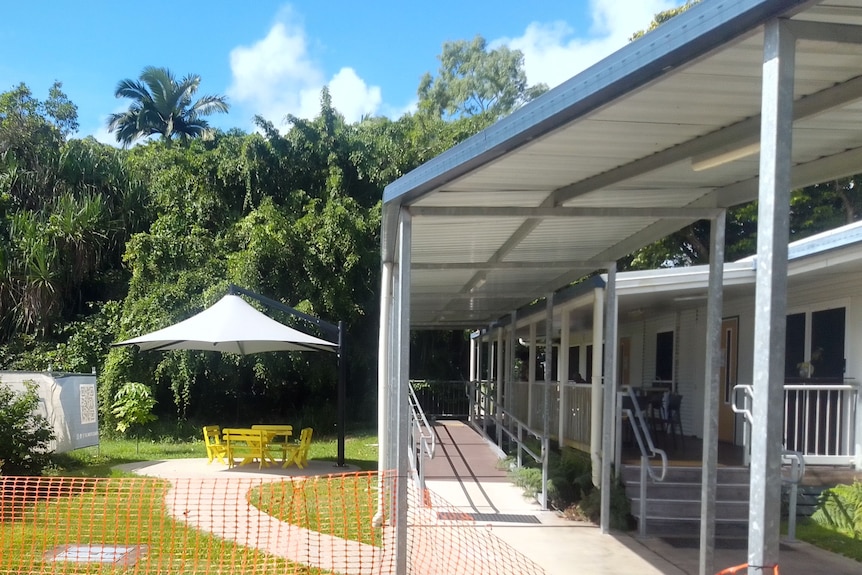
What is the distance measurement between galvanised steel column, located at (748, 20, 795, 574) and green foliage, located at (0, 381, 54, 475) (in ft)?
30.6

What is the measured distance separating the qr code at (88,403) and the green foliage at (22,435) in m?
1.83

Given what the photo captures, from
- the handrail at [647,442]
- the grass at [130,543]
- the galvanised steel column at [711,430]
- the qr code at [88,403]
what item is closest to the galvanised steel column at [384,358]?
the grass at [130,543]

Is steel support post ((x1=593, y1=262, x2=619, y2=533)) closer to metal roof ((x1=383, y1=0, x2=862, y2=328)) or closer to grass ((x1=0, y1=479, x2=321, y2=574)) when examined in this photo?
metal roof ((x1=383, y1=0, x2=862, y2=328))

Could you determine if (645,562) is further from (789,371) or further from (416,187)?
(789,371)

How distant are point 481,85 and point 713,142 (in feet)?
116

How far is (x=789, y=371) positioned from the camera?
11320 millimetres

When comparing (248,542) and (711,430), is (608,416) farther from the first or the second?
(248,542)

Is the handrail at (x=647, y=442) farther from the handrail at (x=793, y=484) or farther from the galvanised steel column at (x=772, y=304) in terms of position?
the galvanised steel column at (x=772, y=304)

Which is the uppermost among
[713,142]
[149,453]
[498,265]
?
[713,142]

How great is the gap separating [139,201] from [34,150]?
395 cm

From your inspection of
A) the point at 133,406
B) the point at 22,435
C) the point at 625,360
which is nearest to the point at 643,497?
the point at 22,435

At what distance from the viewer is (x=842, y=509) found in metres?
8.32

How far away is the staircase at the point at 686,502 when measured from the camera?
8.09 meters

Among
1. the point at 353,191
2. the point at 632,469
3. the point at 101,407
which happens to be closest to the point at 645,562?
the point at 632,469
